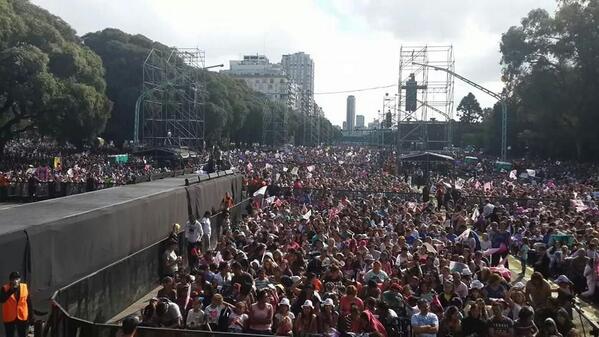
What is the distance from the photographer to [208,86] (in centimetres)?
9769

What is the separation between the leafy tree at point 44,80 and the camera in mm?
44844

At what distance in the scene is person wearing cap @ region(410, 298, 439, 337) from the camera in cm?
905

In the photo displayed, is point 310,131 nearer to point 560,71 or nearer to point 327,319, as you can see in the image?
point 560,71

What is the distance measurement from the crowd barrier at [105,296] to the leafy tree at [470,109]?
448 feet

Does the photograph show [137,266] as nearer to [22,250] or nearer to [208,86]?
[22,250]

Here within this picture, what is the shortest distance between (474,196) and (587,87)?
3448 centimetres

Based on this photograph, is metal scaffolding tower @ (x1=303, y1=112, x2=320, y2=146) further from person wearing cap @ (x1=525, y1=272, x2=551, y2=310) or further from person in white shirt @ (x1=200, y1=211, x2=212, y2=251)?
person wearing cap @ (x1=525, y1=272, x2=551, y2=310)

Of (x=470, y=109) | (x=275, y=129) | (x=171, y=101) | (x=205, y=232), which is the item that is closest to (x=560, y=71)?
(x=171, y=101)

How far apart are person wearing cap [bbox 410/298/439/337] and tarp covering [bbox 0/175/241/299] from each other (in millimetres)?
6690

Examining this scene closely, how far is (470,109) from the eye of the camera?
14762 cm

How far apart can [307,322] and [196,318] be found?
1.80 m

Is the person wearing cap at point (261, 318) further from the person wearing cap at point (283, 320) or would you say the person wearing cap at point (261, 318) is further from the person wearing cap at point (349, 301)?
the person wearing cap at point (349, 301)

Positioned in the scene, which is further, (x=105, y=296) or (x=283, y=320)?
(x=105, y=296)

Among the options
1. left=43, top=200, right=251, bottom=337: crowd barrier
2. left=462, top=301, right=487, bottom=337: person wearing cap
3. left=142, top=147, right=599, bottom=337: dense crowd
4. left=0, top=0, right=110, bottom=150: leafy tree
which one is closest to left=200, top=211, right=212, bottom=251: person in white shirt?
left=142, top=147, right=599, bottom=337: dense crowd
